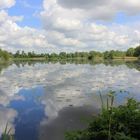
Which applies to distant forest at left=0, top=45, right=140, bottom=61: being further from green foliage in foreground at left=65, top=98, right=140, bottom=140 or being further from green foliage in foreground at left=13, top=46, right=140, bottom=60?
green foliage in foreground at left=65, top=98, right=140, bottom=140

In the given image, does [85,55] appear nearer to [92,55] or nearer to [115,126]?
[92,55]

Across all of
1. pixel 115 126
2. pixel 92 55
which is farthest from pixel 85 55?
pixel 115 126

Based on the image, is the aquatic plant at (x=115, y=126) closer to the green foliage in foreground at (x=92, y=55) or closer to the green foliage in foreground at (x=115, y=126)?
the green foliage in foreground at (x=115, y=126)

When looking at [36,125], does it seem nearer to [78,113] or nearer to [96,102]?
[78,113]

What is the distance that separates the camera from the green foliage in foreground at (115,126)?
6803 mm

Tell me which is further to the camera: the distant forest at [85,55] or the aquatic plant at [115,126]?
the distant forest at [85,55]

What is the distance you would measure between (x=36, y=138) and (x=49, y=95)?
11.4m

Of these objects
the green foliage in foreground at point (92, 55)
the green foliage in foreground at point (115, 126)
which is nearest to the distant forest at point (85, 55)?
the green foliage in foreground at point (92, 55)

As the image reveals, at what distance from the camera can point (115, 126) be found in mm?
6949

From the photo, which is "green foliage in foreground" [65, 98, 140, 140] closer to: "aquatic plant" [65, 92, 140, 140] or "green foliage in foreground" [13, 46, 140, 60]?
"aquatic plant" [65, 92, 140, 140]

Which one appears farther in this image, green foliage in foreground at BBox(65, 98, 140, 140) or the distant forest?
the distant forest

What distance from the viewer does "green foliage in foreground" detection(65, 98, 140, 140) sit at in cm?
680

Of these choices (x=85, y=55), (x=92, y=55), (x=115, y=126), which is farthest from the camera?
(x=85, y=55)

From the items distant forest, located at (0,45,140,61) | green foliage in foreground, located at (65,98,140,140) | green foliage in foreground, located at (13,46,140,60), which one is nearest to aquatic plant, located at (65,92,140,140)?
green foliage in foreground, located at (65,98,140,140)
